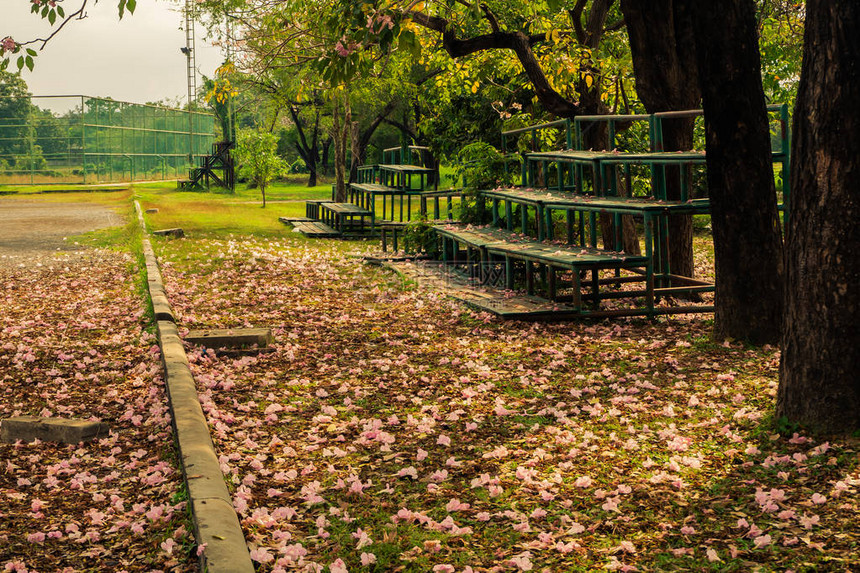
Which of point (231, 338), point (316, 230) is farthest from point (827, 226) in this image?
point (316, 230)

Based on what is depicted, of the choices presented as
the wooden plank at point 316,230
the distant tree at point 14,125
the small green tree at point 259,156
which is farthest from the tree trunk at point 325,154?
the wooden plank at point 316,230

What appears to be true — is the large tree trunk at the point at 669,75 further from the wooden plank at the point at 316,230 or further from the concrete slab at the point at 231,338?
the wooden plank at the point at 316,230

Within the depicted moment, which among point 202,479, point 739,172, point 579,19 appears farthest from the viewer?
point 579,19

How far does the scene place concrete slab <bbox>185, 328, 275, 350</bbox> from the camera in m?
8.08

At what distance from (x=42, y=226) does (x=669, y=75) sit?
17.3 metres

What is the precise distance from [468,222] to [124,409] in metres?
8.74

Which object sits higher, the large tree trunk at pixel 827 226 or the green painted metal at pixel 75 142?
the green painted metal at pixel 75 142

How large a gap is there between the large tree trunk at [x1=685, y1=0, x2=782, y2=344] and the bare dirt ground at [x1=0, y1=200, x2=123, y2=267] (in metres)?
12.1

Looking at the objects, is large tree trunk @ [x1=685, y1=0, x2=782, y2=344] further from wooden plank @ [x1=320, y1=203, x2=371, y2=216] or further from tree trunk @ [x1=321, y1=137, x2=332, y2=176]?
tree trunk @ [x1=321, y1=137, x2=332, y2=176]

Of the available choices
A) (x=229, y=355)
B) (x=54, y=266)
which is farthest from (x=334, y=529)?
(x=54, y=266)

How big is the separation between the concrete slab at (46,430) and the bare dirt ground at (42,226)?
1028cm

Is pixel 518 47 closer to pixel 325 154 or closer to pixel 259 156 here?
pixel 259 156

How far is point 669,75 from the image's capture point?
A: 403 inches

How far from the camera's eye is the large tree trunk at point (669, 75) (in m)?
9.59
